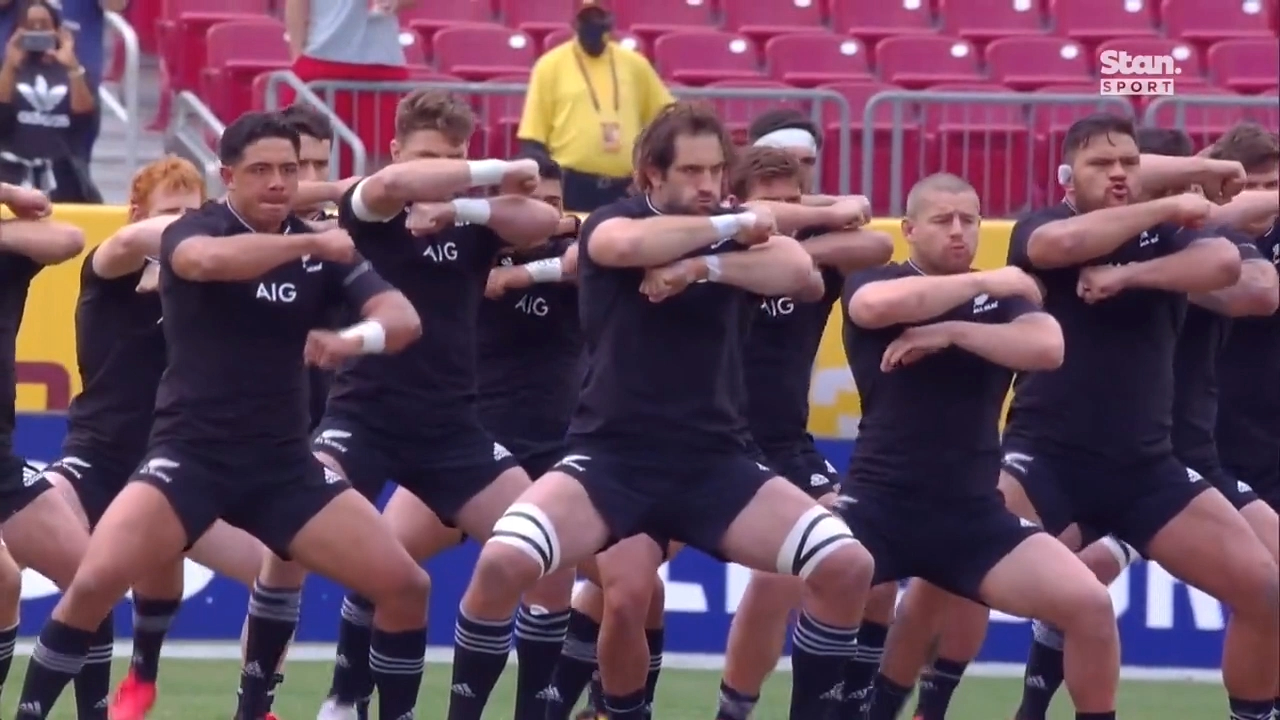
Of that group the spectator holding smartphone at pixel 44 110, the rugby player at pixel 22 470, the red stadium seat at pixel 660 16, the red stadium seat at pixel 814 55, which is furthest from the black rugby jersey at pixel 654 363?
the red stadium seat at pixel 660 16

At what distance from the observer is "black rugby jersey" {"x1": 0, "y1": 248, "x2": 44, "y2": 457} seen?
813 centimetres

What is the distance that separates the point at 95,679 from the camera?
8.62 metres

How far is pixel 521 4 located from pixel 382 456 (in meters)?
6.80

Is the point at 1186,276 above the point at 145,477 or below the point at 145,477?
above

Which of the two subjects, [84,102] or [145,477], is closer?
[145,477]

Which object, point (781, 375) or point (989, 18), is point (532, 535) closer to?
point (781, 375)

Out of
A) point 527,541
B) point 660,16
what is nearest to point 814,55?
point 660,16

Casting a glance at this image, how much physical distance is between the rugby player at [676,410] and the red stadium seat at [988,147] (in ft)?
15.0

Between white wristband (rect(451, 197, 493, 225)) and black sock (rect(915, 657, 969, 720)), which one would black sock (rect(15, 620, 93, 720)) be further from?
black sock (rect(915, 657, 969, 720))

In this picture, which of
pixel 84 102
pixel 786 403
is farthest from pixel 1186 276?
pixel 84 102

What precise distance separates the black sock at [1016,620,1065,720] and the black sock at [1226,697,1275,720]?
0.74 metres

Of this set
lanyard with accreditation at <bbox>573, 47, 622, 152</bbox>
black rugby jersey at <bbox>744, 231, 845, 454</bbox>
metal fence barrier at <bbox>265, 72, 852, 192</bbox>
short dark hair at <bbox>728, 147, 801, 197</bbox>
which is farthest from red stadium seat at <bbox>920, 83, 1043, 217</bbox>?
short dark hair at <bbox>728, 147, 801, 197</bbox>

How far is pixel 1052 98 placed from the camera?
11930 mm

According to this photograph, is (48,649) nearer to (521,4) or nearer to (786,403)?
(786,403)
